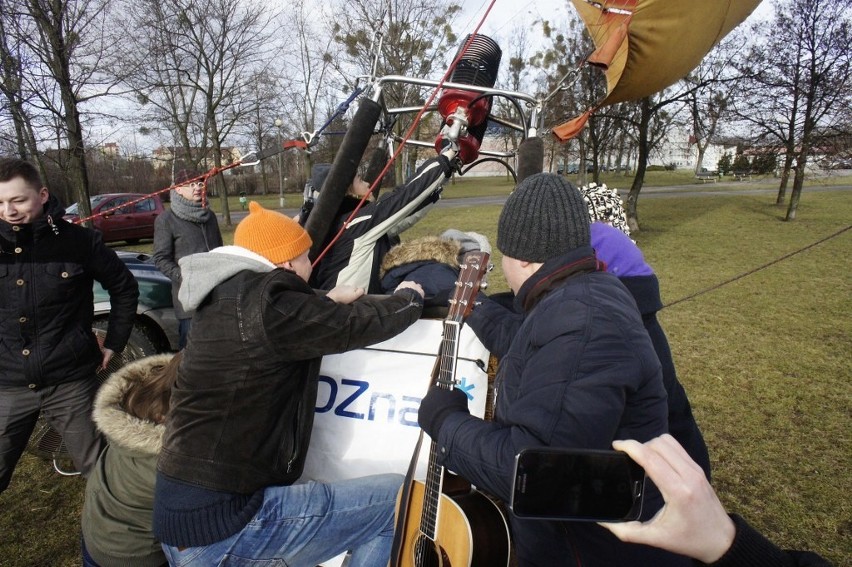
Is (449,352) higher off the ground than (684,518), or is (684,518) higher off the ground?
(684,518)

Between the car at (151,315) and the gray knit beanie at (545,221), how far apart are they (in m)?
4.06

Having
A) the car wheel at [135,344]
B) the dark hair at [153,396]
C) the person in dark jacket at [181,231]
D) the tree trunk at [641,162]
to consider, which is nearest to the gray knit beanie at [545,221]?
the dark hair at [153,396]

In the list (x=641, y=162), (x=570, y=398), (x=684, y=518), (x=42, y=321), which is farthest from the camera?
(x=641, y=162)

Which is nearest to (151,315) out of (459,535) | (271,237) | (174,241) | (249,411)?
(174,241)

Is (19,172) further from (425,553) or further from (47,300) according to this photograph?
(425,553)

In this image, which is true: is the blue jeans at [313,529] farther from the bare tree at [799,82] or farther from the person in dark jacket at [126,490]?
the bare tree at [799,82]

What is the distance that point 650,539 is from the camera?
82cm

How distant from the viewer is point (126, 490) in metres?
1.92

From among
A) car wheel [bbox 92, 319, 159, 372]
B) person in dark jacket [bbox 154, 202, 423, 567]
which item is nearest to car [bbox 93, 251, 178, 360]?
car wheel [bbox 92, 319, 159, 372]

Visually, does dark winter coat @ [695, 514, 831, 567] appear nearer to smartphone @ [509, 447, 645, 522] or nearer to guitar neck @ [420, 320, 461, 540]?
smartphone @ [509, 447, 645, 522]

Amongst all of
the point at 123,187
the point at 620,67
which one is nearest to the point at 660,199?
the point at 620,67

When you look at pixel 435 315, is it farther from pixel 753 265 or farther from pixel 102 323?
pixel 753 265

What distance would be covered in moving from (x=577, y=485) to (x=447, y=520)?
45.6 inches

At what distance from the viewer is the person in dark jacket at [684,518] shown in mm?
796
